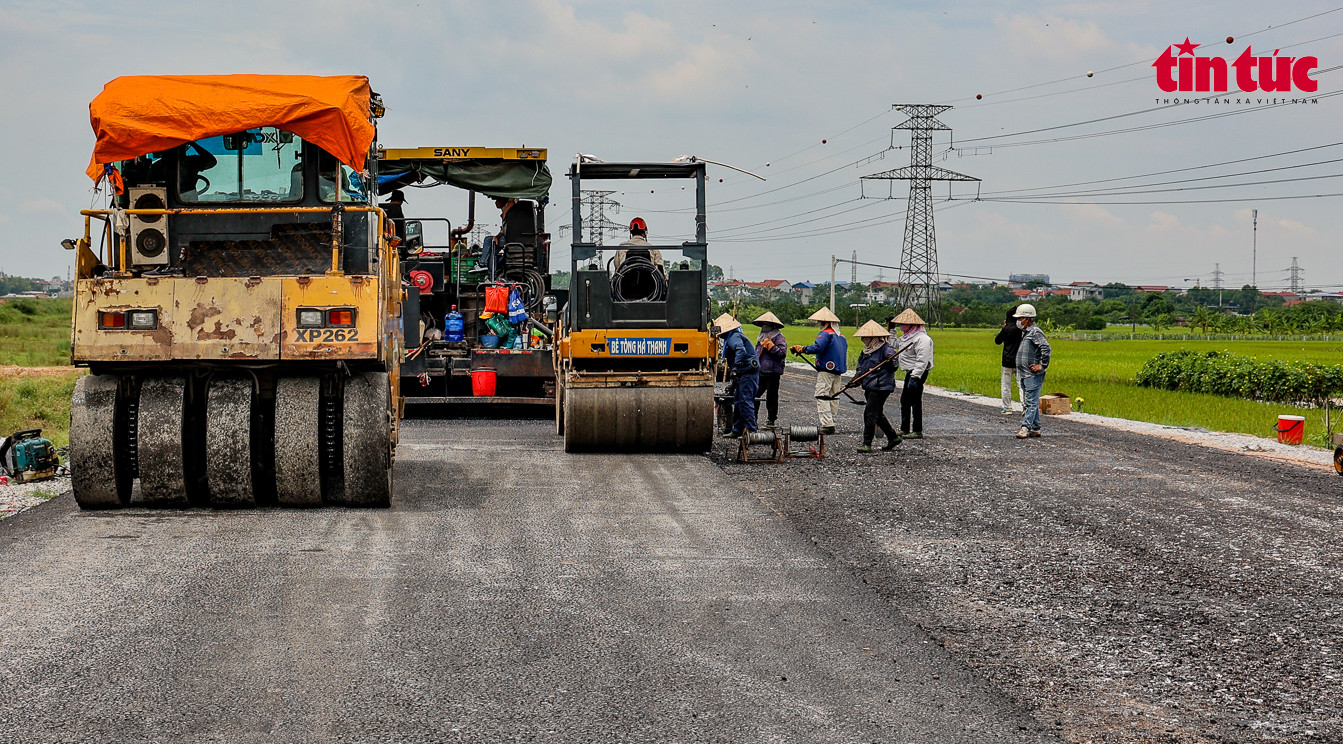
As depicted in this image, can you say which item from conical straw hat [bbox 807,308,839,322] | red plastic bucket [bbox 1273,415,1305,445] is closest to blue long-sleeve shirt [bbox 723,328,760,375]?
conical straw hat [bbox 807,308,839,322]

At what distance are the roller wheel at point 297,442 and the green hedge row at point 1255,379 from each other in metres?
23.1

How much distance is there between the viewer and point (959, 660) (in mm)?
5727

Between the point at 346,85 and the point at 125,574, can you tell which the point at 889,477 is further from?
the point at 125,574

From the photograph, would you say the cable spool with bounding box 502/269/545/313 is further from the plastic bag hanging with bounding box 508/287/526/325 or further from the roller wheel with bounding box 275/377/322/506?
the roller wheel with bounding box 275/377/322/506

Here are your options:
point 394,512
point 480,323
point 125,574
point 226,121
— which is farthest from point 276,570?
point 480,323

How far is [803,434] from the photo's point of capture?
531 inches

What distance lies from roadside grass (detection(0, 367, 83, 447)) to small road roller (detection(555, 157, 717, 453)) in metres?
6.44

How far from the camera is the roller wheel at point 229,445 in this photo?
30.4 feet

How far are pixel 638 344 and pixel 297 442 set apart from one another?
5102mm

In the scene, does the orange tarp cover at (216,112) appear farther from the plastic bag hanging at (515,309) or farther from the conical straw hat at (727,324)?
the plastic bag hanging at (515,309)

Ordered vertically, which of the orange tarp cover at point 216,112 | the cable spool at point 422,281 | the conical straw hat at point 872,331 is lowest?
the conical straw hat at point 872,331

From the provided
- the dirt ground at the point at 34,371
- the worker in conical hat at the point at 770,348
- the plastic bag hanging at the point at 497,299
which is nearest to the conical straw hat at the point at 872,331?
the worker in conical hat at the point at 770,348

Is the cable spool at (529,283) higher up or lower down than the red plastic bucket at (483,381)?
higher up

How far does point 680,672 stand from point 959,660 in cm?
131
